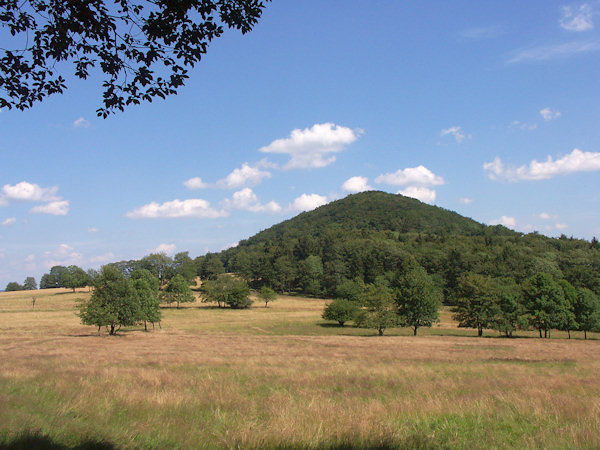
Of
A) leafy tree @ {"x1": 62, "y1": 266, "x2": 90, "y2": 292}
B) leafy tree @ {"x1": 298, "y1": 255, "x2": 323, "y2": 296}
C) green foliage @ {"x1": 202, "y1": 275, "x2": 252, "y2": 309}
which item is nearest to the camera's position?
green foliage @ {"x1": 202, "y1": 275, "x2": 252, "y2": 309}

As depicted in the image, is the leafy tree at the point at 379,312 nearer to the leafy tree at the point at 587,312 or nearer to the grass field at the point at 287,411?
the leafy tree at the point at 587,312

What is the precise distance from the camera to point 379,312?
65.7 m

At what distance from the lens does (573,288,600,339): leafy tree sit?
5972cm

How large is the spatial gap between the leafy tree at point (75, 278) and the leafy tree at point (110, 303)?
95.7 meters

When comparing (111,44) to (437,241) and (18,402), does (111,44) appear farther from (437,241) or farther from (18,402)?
(437,241)

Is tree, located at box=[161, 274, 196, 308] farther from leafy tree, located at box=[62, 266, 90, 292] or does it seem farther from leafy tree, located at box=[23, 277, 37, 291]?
leafy tree, located at box=[23, 277, 37, 291]

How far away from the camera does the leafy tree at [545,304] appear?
194 ft

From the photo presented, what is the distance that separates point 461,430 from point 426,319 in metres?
60.9

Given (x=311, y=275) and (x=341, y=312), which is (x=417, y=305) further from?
(x=311, y=275)

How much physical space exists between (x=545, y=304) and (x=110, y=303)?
6476 centimetres

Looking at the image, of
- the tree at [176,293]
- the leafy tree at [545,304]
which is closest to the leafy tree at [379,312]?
the leafy tree at [545,304]

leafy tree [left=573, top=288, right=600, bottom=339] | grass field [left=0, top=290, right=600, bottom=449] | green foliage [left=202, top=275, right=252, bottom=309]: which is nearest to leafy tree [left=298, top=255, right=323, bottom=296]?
green foliage [left=202, top=275, right=252, bottom=309]

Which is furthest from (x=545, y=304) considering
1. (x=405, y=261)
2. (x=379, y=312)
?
(x=405, y=261)

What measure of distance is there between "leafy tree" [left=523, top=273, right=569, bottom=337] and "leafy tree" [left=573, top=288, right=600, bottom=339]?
108 inches
